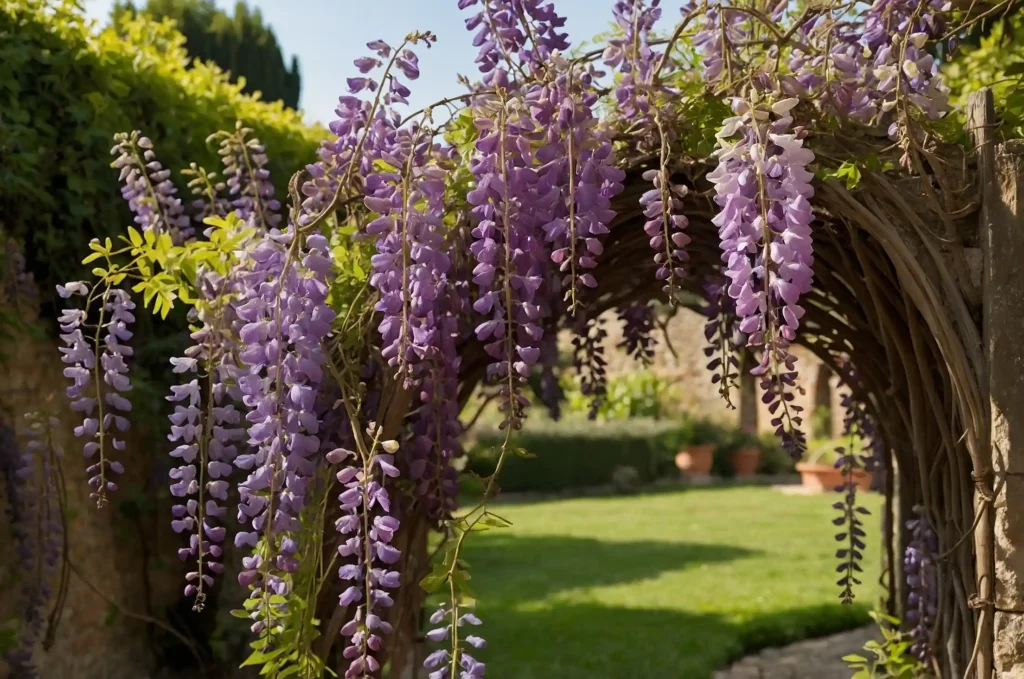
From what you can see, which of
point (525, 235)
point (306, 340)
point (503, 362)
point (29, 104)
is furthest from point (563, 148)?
point (29, 104)

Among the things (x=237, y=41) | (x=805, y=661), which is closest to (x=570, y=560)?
(x=805, y=661)

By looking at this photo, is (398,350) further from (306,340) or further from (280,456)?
(280,456)

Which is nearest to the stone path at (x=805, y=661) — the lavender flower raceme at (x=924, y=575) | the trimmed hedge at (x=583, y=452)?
the lavender flower raceme at (x=924, y=575)

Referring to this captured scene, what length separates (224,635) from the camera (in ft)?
11.7

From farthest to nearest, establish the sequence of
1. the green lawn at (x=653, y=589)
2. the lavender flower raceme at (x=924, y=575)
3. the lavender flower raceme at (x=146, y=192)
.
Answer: the green lawn at (x=653, y=589)
the lavender flower raceme at (x=146, y=192)
the lavender flower raceme at (x=924, y=575)

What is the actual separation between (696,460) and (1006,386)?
41.7ft

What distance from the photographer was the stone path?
3.84m

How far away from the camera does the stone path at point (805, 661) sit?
12.6 ft

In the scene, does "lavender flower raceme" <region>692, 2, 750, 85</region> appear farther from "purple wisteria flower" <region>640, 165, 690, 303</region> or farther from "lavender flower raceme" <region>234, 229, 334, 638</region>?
"lavender flower raceme" <region>234, 229, 334, 638</region>

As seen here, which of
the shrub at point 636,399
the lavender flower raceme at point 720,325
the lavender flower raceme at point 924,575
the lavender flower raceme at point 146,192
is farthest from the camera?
the shrub at point 636,399

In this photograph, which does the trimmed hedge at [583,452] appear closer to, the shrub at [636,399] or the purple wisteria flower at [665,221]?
the shrub at [636,399]

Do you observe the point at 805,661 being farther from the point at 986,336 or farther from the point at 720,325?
the point at 986,336

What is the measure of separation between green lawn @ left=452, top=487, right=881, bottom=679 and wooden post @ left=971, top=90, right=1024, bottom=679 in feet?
7.90

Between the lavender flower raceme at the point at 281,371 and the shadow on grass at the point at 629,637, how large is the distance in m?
2.55
